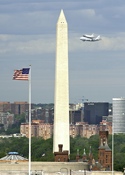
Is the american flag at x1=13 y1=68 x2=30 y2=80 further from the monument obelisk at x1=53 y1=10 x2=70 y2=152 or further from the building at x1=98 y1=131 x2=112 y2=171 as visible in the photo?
the monument obelisk at x1=53 y1=10 x2=70 y2=152

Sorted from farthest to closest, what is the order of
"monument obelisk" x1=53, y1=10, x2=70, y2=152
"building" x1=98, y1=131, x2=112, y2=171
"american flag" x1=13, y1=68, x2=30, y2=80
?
"monument obelisk" x1=53, y1=10, x2=70, y2=152 < "building" x1=98, y1=131, x2=112, y2=171 < "american flag" x1=13, y1=68, x2=30, y2=80

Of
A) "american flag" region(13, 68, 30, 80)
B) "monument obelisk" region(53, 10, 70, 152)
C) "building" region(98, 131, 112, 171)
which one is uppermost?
"monument obelisk" region(53, 10, 70, 152)

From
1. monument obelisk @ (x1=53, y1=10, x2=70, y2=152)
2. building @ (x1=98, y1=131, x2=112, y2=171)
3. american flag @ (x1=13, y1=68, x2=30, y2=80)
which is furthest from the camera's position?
monument obelisk @ (x1=53, y1=10, x2=70, y2=152)

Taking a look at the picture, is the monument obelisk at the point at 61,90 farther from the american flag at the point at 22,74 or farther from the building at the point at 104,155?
the american flag at the point at 22,74

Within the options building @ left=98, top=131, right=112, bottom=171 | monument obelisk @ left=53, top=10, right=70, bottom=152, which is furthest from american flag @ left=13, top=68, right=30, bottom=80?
monument obelisk @ left=53, top=10, right=70, bottom=152

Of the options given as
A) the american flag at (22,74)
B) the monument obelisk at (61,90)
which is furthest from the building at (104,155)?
the american flag at (22,74)

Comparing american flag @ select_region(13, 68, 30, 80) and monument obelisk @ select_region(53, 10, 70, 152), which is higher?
monument obelisk @ select_region(53, 10, 70, 152)

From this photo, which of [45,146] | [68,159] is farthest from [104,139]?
[45,146]

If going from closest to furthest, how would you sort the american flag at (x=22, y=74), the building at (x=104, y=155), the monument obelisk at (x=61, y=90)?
the american flag at (x=22, y=74)
the building at (x=104, y=155)
the monument obelisk at (x=61, y=90)

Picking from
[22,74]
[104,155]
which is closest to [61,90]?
[104,155]
